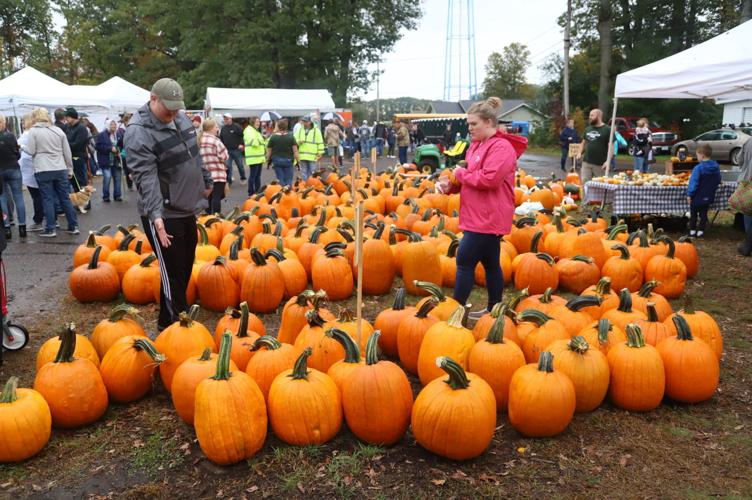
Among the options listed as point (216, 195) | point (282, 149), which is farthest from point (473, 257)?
point (282, 149)

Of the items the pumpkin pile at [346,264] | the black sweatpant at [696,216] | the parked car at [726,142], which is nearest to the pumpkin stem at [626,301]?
the pumpkin pile at [346,264]

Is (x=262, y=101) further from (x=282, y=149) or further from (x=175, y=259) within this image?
(x=175, y=259)

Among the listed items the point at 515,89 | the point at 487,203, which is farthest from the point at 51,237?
the point at 515,89

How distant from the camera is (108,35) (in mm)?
50406

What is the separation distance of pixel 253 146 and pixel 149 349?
10040 mm

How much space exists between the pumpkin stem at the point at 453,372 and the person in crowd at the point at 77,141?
410 inches

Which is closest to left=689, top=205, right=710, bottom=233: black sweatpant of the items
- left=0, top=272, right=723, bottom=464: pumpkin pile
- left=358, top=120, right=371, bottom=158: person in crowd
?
left=0, top=272, right=723, bottom=464: pumpkin pile

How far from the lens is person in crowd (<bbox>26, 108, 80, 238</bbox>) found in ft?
30.6

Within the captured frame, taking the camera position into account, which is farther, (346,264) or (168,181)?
(346,264)

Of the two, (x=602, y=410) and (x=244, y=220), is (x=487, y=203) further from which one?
(x=244, y=220)

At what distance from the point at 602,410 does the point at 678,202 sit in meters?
7.36

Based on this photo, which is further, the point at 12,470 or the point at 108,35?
the point at 108,35

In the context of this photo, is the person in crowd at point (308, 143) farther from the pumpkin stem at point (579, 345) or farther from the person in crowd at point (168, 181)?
the pumpkin stem at point (579, 345)

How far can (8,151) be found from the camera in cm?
912
